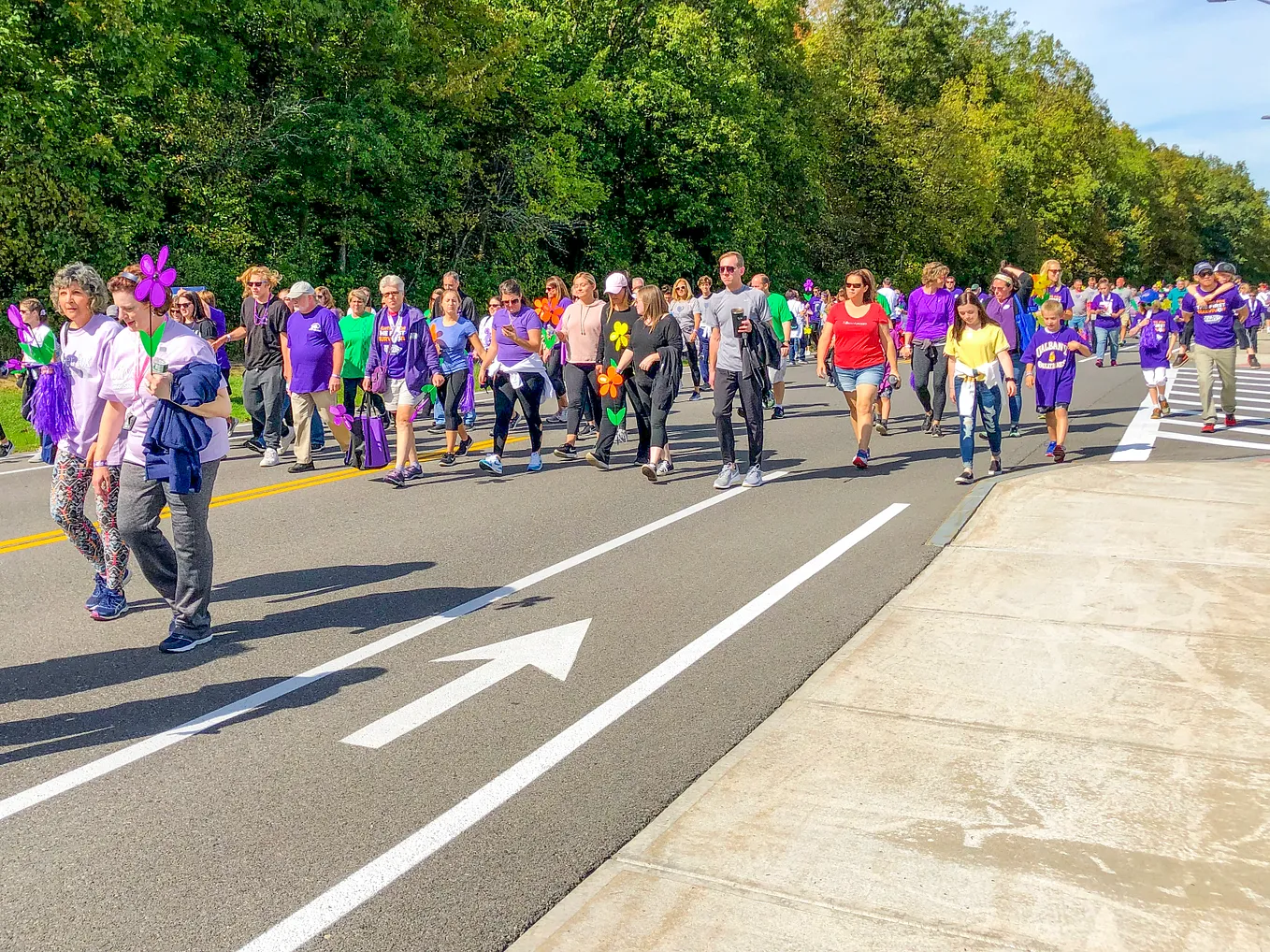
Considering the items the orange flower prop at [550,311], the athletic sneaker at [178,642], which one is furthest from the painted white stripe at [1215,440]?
the athletic sneaker at [178,642]

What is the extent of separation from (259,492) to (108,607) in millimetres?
4496

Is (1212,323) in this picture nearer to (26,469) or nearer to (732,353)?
(732,353)

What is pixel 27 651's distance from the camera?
6.09m

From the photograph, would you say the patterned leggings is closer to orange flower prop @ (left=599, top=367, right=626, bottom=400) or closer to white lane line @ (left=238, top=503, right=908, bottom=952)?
white lane line @ (left=238, top=503, right=908, bottom=952)

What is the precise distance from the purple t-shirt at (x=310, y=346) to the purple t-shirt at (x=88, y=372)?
225 inches

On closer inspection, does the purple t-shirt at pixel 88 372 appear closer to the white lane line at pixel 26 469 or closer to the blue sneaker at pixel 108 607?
the blue sneaker at pixel 108 607

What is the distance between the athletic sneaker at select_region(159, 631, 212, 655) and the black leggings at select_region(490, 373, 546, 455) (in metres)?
6.20

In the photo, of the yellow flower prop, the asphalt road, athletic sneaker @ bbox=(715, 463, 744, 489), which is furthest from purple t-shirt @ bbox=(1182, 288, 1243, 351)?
the yellow flower prop

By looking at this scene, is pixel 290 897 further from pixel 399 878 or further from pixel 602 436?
pixel 602 436

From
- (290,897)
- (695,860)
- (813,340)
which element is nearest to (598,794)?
(695,860)

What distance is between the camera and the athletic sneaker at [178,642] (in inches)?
239

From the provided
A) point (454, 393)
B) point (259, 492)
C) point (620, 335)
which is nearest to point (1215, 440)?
point (620, 335)

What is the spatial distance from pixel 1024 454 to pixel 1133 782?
364 inches

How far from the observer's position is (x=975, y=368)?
1112 centimetres
